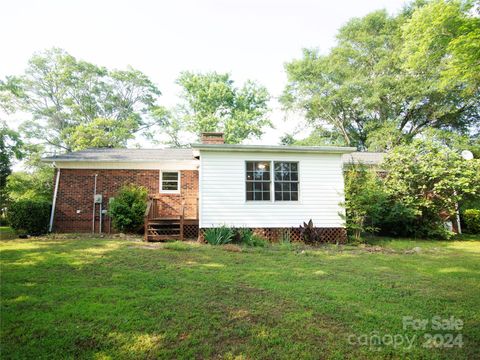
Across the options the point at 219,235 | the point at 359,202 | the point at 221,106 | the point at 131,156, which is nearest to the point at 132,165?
the point at 131,156

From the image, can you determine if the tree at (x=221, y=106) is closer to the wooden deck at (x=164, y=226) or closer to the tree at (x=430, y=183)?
the wooden deck at (x=164, y=226)

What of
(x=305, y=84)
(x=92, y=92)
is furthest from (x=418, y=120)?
(x=92, y=92)

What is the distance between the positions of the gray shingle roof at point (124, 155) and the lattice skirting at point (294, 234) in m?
5.17

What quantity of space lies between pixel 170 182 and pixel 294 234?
19.7 feet

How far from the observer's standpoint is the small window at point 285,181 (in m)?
9.87

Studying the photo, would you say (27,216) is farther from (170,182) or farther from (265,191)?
(265,191)

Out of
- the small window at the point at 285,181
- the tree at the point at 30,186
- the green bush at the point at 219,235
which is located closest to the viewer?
the green bush at the point at 219,235

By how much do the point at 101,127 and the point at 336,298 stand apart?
26.1m

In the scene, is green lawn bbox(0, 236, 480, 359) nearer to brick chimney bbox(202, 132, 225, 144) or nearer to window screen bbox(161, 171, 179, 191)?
window screen bbox(161, 171, 179, 191)

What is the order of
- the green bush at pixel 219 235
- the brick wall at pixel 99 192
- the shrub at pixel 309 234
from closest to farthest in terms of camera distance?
the green bush at pixel 219 235
the shrub at pixel 309 234
the brick wall at pixel 99 192

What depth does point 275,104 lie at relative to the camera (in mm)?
29344

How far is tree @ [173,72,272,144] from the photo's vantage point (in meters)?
27.0

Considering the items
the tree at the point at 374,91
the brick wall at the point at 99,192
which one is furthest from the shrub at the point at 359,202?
the tree at the point at 374,91

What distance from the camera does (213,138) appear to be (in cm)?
1167
